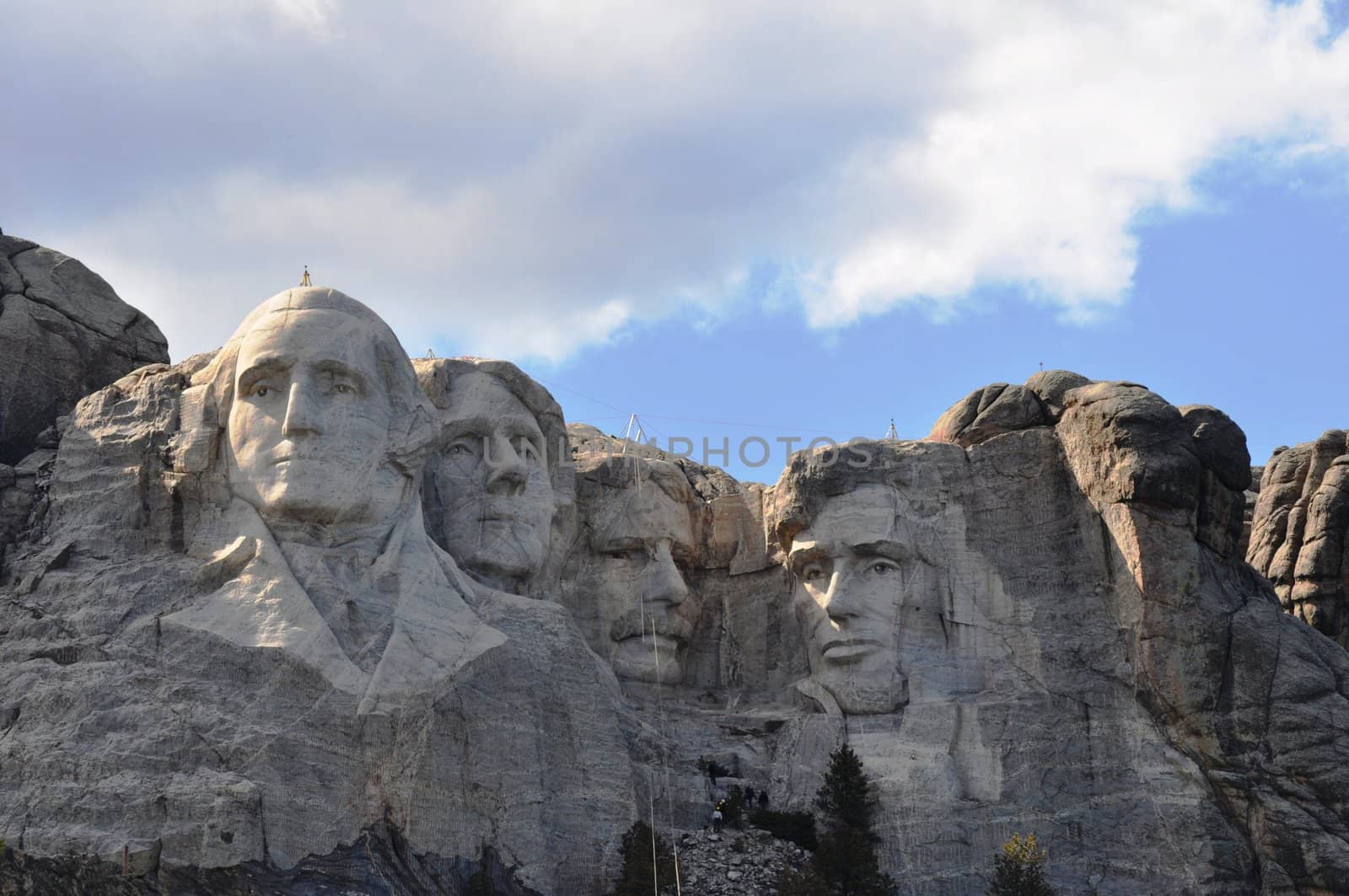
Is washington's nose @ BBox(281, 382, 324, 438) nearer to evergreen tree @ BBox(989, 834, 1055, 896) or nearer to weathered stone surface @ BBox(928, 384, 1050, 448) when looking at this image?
weathered stone surface @ BBox(928, 384, 1050, 448)

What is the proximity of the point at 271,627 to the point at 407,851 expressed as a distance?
127 inches

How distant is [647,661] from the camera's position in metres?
37.1

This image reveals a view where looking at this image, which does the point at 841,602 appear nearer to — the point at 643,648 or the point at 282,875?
the point at 643,648

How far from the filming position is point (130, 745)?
30609mm

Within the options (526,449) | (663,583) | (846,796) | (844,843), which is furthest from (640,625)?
(844,843)

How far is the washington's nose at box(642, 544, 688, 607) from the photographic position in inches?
1467

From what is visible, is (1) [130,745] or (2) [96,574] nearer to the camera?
(1) [130,745]

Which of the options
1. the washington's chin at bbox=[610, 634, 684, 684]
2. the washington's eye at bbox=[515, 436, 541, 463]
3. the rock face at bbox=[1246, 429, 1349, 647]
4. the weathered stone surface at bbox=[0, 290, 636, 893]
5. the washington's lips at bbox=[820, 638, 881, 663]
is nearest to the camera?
the weathered stone surface at bbox=[0, 290, 636, 893]

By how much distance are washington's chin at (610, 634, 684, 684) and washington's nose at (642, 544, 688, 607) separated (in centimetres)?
53

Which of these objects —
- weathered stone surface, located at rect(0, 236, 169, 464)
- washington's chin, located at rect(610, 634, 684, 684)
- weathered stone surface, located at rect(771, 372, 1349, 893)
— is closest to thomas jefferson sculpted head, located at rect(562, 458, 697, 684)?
washington's chin, located at rect(610, 634, 684, 684)

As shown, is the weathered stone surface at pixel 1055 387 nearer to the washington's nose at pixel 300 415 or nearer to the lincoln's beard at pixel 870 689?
the lincoln's beard at pixel 870 689

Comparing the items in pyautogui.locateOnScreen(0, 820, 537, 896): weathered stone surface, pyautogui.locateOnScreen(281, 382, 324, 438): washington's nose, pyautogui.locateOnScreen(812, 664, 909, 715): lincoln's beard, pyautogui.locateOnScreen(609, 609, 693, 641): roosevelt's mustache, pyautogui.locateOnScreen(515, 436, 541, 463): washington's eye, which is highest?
pyautogui.locateOnScreen(515, 436, 541, 463): washington's eye

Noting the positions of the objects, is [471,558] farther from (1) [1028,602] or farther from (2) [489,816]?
(1) [1028,602]

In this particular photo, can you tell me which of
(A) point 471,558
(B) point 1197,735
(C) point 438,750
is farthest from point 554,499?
(B) point 1197,735
